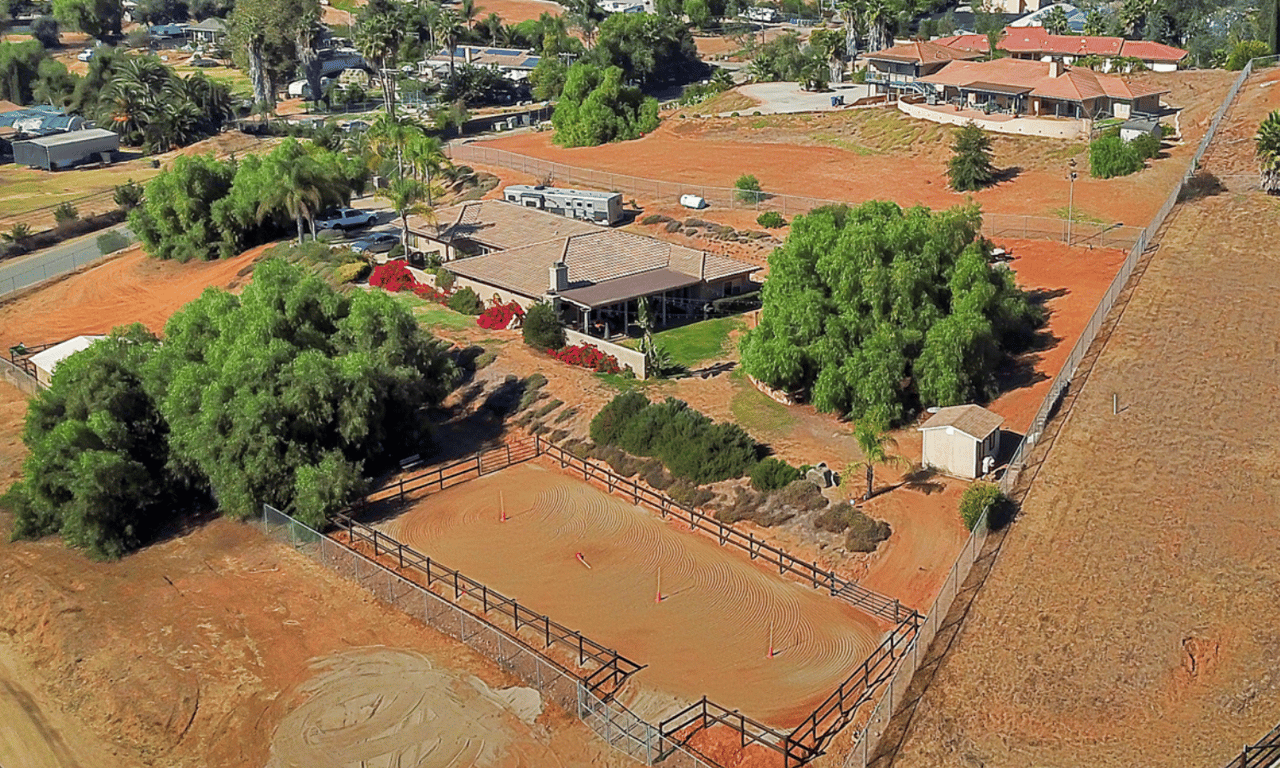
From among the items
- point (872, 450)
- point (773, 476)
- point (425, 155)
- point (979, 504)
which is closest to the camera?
point (979, 504)

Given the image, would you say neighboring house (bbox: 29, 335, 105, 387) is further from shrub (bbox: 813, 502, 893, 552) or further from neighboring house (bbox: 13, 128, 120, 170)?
neighboring house (bbox: 13, 128, 120, 170)

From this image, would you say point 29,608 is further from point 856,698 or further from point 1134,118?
point 1134,118

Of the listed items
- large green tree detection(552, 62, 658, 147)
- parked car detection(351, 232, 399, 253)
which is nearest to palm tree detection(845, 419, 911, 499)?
parked car detection(351, 232, 399, 253)

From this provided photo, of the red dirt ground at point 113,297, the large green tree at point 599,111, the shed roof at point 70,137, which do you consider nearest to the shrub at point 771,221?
the red dirt ground at point 113,297

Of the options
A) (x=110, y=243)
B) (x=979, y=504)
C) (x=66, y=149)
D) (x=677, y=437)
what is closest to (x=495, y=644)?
(x=677, y=437)

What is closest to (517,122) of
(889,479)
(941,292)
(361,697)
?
(941,292)

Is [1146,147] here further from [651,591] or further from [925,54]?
[651,591]

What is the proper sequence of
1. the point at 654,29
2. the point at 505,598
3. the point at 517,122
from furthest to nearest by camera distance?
1. the point at 654,29
2. the point at 517,122
3. the point at 505,598
